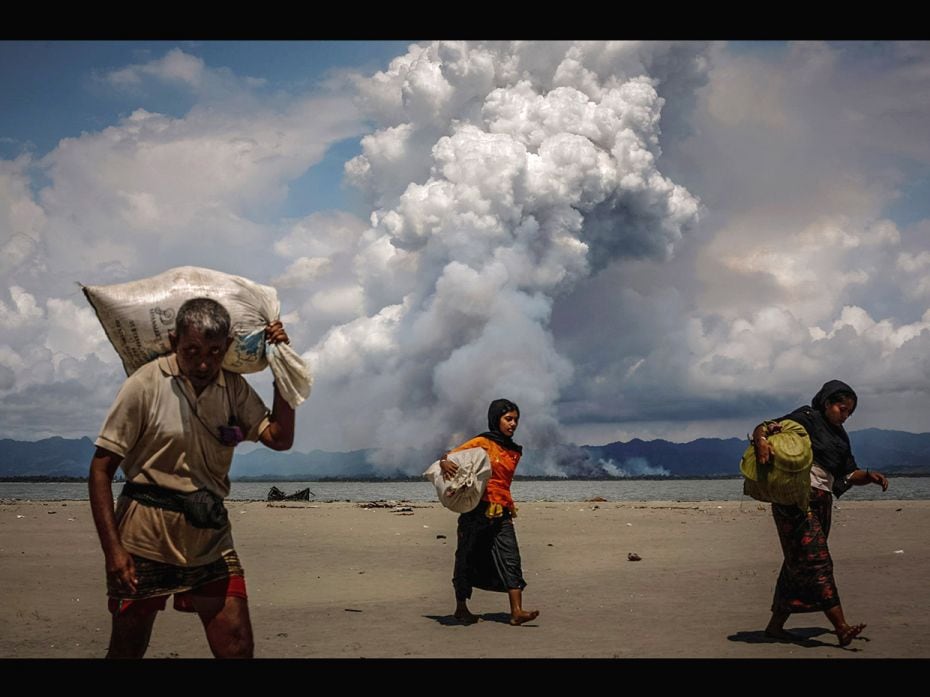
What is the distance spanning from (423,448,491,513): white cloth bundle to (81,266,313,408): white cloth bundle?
13.2ft

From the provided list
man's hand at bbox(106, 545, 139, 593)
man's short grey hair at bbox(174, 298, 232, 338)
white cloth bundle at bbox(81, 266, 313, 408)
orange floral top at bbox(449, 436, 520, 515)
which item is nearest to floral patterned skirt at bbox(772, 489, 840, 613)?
orange floral top at bbox(449, 436, 520, 515)

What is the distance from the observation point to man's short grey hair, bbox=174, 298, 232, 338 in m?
4.36

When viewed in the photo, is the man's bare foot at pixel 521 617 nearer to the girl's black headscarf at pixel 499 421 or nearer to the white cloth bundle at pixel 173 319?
the girl's black headscarf at pixel 499 421

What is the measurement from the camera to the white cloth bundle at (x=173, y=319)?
4.61m

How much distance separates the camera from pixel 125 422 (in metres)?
4.23

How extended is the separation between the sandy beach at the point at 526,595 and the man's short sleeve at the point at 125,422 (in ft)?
10.7

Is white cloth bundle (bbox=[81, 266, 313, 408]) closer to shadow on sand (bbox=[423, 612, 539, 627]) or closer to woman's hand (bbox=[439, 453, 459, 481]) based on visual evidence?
woman's hand (bbox=[439, 453, 459, 481])

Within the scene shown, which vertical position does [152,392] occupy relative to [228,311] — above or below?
below

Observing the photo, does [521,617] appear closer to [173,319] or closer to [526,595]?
[526,595]

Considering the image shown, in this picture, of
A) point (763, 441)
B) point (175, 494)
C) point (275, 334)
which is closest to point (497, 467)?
point (763, 441)

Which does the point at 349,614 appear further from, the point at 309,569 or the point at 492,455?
the point at 309,569
